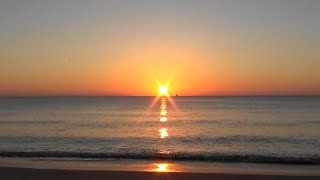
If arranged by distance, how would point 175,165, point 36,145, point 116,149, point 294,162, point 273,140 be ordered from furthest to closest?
point 273,140 < point 36,145 < point 116,149 < point 294,162 < point 175,165

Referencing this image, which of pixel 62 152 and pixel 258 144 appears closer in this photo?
pixel 62 152

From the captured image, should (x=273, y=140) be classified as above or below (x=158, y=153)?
above

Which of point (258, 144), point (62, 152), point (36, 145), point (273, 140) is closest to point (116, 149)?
point (62, 152)

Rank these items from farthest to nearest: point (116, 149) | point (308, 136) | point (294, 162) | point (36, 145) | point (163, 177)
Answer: point (308, 136)
point (36, 145)
point (116, 149)
point (294, 162)
point (163, 177)

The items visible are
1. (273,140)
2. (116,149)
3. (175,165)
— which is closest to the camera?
(175,165)

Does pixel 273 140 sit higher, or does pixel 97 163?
pixel 273 140

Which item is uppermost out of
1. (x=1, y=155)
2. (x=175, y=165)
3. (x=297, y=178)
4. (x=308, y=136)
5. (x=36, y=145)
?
(x=308, y=136)

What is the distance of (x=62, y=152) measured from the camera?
2138 cm

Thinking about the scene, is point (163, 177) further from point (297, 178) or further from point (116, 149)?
point (116, 149)

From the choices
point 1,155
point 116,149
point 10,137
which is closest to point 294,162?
point 116,149

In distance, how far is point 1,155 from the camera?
20.5 m

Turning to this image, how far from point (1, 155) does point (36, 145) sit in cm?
455

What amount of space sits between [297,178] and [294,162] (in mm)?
5727

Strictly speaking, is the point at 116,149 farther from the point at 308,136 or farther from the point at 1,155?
the point at 308,136
